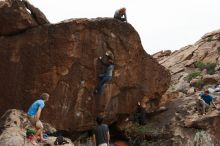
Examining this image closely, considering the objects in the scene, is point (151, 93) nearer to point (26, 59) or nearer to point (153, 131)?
point (153, 131)

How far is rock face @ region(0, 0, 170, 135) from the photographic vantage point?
1866 centimetres

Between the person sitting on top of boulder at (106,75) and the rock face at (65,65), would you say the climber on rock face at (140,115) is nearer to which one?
the rock face at (65,65)

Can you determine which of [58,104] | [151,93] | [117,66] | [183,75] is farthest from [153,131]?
[183,75]

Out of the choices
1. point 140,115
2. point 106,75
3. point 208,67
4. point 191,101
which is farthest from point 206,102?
point 208,67

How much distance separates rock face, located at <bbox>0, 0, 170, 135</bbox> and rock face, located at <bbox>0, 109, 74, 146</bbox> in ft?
17.5

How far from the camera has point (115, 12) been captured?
21.2 metres

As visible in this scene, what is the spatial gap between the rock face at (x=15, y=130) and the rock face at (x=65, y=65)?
5.33 m

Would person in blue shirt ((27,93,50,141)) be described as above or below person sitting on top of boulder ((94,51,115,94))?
below

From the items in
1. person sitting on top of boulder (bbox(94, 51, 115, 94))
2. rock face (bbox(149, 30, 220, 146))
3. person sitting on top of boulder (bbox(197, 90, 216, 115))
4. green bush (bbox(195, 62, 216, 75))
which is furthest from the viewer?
green bush (bbox(195, 62, 216, 75))

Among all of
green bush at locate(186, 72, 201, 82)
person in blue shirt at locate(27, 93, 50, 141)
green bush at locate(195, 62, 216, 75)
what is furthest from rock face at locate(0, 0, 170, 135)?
green bush at locate(195, 62, 216, 75)

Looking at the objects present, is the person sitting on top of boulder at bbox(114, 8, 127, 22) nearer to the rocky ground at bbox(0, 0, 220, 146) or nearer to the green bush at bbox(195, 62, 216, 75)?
the rocky ground at bbox(0, 0, 220, 146)

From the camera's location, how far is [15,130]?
11.4m

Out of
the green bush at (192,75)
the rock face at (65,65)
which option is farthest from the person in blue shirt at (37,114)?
the green bush at (192,75)

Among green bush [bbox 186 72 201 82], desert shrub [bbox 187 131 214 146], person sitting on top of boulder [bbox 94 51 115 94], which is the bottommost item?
desert shrub [bbox 187 131 214 146]
